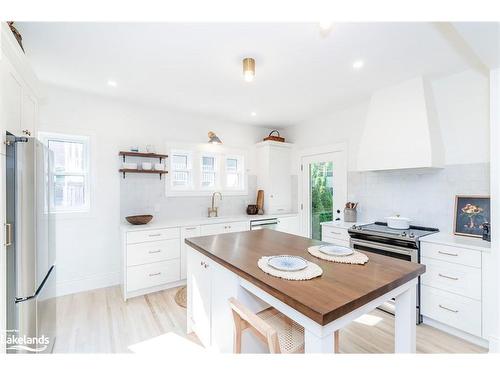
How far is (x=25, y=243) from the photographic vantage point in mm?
1359

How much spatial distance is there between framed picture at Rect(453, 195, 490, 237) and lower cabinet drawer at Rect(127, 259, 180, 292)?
3299 mm

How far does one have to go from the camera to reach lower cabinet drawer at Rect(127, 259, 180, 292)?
114 inches

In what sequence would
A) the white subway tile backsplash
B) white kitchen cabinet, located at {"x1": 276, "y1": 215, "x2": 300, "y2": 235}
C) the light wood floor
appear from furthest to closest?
white kitchen cabinet, located at {"x1": 276, "y1": 215, "x2": 300, "y2": 235} < the white subway tile backsplash < the light wood floor

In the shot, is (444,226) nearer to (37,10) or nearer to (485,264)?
(485,264)

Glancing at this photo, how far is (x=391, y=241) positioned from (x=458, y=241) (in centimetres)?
54

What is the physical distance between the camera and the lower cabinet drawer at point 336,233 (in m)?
3.03

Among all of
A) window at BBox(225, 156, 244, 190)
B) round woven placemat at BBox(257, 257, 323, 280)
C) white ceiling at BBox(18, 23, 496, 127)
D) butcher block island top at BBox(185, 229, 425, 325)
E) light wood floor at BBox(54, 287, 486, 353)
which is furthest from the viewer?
window at BBox(225, 156, 244, 190)

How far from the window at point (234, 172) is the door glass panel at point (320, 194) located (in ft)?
4.21

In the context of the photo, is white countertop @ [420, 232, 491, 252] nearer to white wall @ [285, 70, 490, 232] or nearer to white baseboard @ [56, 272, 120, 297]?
white wall @ [285, 70, 490, 232]

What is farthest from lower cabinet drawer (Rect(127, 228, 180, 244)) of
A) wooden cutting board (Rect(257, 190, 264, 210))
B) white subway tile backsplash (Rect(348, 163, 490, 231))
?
white subway tile backsplash (Rect(348, 163, 490, 231))

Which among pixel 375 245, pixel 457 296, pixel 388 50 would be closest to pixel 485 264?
pixel 457 296

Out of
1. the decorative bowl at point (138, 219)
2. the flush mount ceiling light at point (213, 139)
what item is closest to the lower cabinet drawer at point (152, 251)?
the decorative bowl at point (138, 219)

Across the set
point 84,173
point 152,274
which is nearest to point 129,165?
point 84,173

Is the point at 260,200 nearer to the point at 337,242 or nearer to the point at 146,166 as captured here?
the point at 337,242
